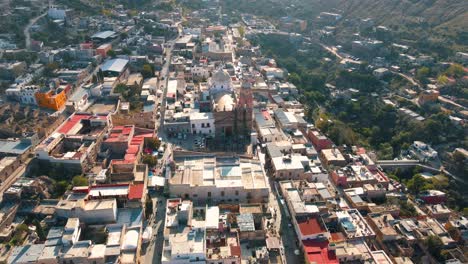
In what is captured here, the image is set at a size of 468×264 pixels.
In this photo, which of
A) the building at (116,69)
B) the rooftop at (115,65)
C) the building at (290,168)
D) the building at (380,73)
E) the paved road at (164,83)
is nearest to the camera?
the building at (290,168)

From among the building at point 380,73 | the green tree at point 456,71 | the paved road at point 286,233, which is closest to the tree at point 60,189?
the paved road at point 286,233

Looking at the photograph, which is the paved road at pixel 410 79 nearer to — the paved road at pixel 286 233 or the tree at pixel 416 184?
the tree at pixel 416 184

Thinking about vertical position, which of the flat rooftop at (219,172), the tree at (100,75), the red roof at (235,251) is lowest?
the red roof at (235,251)

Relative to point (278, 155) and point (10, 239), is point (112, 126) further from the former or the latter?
point (278, 155)

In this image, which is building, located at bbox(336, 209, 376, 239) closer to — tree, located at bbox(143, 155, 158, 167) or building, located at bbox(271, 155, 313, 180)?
building, located at bbox(271, 155, 313, 180)

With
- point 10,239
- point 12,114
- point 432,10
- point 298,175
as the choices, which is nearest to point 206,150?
point 298,175

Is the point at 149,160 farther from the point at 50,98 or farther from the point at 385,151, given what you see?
the point at 385,151
